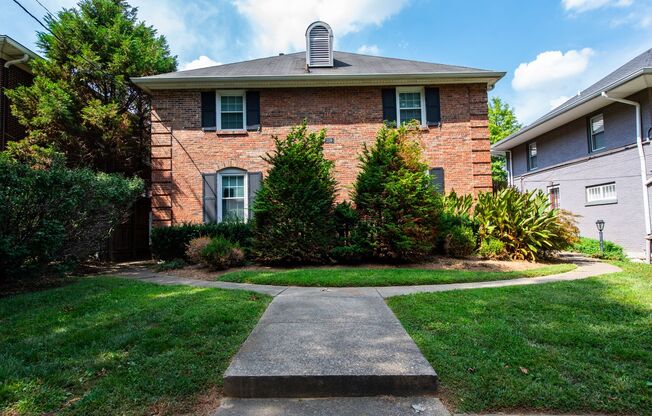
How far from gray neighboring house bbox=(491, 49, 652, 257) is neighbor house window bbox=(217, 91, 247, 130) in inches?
456

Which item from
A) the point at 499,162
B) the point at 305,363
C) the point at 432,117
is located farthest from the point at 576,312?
the point at 499,162

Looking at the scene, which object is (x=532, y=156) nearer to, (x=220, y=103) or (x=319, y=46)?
(x=319, y=46)

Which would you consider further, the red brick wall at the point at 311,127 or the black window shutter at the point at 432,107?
the black window shutter at the point at 432,107

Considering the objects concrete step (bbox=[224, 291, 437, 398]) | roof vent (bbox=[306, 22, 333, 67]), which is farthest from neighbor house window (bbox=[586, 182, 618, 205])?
concrete step (bbox=[224, 291, 437, 398])

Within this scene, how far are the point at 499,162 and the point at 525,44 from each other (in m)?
19.8

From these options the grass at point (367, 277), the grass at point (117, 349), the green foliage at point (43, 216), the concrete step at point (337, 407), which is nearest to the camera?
the concrete step at point (337, 407)

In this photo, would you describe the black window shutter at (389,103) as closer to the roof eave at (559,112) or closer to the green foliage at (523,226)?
the green foliage at (523,226)

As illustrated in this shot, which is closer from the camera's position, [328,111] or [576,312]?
[576,312]

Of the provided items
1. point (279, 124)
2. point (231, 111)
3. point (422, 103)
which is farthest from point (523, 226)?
point (231, 111)

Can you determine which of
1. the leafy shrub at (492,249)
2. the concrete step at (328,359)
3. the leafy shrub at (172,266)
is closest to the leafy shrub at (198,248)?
the leafy shrub at (172,266)

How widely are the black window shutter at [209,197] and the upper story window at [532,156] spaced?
604 inches

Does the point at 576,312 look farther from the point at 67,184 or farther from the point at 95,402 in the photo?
the point at 67,184

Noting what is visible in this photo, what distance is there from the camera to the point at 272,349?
2.81m

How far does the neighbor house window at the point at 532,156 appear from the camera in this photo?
1611cm
